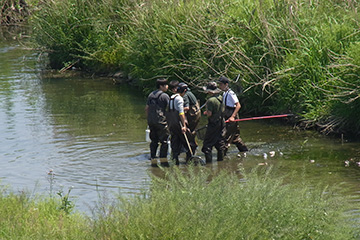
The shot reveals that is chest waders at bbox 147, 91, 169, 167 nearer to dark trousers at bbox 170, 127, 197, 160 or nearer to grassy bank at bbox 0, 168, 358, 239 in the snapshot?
dark trousers at bbox 170, 127, 197, 160

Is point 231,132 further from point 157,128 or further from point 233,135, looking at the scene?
point 157,128

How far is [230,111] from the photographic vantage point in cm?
1371

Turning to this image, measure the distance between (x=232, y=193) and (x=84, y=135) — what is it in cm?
938

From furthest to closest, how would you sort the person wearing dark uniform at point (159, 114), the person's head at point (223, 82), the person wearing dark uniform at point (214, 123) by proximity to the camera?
the person wearing dark uniform at point (159, 114) → the person's head at point (223, 82) → the person wearing dark uniform at point (214, 123)

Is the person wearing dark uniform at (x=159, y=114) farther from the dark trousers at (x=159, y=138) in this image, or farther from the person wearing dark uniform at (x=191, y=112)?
the person wearing dark uniform at (x=191, y=112)

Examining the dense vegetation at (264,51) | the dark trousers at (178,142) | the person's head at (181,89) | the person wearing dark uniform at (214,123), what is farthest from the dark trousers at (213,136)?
the dense vegetation at (264,51)

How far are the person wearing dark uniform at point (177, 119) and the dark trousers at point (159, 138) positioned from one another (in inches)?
10.1

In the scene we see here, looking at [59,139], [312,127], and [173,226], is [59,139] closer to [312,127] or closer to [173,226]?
[312,127]

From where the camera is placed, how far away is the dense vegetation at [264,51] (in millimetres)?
15172

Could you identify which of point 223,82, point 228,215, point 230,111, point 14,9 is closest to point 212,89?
point 223,82

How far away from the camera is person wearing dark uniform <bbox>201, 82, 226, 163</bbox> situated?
42.6ft

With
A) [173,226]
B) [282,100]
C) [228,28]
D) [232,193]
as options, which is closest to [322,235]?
[232,193]

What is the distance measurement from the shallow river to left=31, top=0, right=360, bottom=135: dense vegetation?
0.72 meters

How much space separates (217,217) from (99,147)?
831 cm
